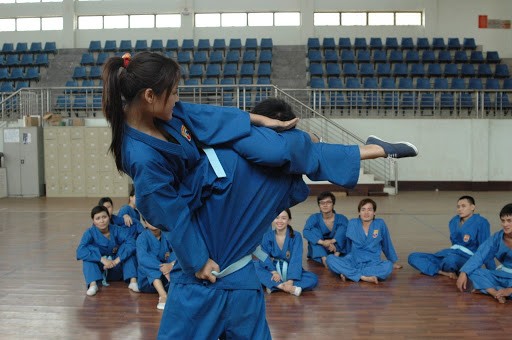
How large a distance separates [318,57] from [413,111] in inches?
138

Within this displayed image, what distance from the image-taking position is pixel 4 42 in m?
16.5

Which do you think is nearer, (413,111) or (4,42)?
(413,111)

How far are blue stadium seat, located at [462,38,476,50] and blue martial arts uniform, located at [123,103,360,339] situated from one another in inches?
571

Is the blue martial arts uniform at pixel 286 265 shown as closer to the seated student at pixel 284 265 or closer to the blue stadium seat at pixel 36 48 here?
the seated student at pixel 284 265

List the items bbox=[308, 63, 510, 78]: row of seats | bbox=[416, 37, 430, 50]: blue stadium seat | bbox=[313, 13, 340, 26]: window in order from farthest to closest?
bbox=[313, 13, 340, 26]: window, bbox=[416, 37, 430, 50]: blue stadium seat, bbox=[308, 63, 510, 78]: row of seats

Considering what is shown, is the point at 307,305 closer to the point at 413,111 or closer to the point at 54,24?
the point at 413,111

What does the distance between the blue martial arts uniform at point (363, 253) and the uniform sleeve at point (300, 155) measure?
3.22m

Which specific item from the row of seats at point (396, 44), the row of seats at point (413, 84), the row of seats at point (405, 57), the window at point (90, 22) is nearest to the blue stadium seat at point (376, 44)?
the row of seats at point (396, 44)

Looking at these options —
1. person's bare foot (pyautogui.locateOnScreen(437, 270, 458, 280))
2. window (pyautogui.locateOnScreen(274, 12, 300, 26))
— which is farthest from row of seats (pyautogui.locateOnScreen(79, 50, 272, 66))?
person's bare foot (pyautogui.locateOnScreen(437, 270, 458, 280))

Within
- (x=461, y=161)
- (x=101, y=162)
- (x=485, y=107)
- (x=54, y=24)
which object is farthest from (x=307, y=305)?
(x=54, y=24)

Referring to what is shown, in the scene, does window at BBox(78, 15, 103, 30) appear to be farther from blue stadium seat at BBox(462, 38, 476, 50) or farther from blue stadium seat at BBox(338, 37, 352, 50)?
blue stadium seat at BBox(462, 38, 476, 50)

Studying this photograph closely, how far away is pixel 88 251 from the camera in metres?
4.29

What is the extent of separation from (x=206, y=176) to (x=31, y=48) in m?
16.0

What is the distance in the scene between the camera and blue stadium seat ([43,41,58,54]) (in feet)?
50.8
